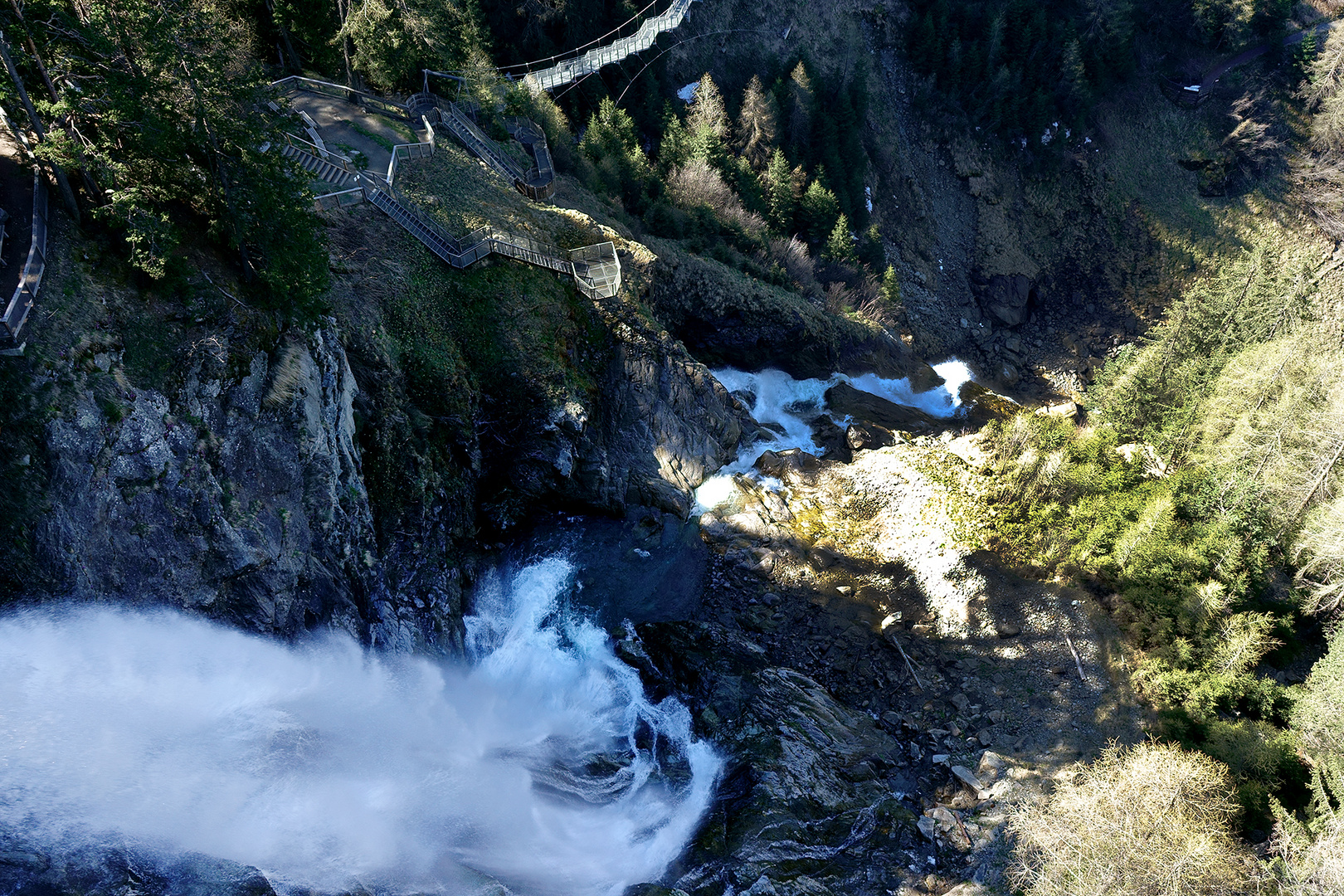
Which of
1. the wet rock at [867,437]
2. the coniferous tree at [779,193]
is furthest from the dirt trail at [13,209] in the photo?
the coniferous tree at [779,193]

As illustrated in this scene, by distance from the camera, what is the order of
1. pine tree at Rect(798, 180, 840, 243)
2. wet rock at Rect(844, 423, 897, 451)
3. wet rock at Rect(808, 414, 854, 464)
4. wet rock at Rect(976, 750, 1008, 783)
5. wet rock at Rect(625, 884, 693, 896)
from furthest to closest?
1. pine tree at Rect(798, 180, 840, 243)
2. wet rock at Rect(844, 423, 897, 451)
3. wet rock at Rect(808, 414, 854, 464)
4. wet rock at Rect(976, 750, 1008, 783)
5. wet rock at Rect(625, 884, 693, 896)

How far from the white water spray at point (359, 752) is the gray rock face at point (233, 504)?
0.81 meters

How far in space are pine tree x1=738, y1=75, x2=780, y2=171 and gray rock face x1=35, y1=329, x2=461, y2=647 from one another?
34.6m

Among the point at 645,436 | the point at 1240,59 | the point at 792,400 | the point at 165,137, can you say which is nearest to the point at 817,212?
the point at 792,400

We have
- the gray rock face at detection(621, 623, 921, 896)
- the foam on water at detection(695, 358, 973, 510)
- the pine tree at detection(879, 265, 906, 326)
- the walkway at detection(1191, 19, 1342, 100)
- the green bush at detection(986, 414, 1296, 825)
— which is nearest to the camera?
the gray rock face at detection(621, 623, 921, 896)

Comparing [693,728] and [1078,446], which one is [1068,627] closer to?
[1078,446]

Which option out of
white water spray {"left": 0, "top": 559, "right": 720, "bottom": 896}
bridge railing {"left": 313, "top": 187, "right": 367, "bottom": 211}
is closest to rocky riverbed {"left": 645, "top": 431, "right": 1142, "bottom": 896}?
white water spray {"left": 0, "top": 559, "right": 720, "bottom": 896}

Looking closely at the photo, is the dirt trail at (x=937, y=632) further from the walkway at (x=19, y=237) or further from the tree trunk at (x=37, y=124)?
the tree trunk at (x=37, y=124)

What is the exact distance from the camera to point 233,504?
1744 centimetres

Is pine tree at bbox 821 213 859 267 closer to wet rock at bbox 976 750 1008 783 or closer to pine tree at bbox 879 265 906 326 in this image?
pine tree at bbox 879 265 906 326

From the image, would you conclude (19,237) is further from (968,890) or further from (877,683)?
(968,890)

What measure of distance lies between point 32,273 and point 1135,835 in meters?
28.0

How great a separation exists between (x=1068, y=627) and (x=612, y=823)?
17386mm

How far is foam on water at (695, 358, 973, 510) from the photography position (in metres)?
31.5
